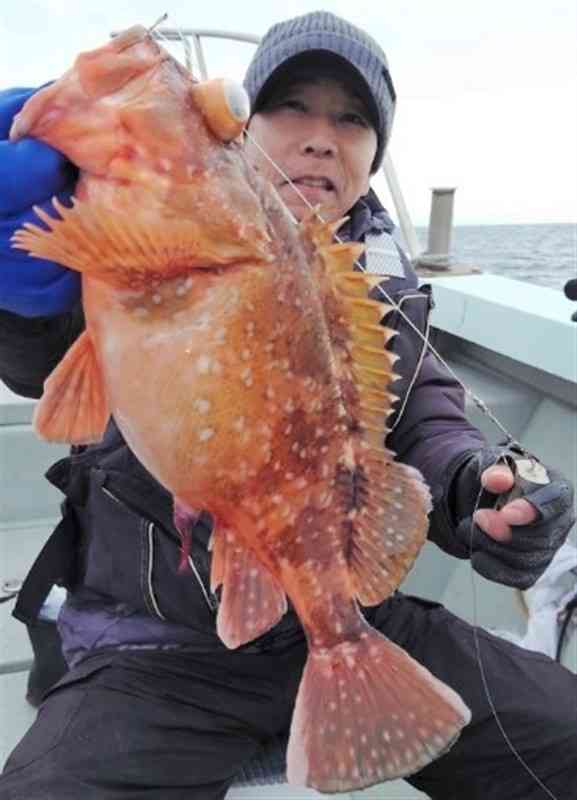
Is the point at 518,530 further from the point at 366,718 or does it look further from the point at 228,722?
the point at 228,722

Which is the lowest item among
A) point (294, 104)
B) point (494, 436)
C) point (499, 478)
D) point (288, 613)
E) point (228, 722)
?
point (494, 436)

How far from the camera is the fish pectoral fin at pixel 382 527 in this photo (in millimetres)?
1660

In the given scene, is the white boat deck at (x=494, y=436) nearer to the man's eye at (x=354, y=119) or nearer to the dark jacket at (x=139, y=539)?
the dark jacket at (x=139, y=539)

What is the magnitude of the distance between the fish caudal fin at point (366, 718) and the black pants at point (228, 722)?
1.93ft

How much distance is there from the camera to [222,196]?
1475 millimetres

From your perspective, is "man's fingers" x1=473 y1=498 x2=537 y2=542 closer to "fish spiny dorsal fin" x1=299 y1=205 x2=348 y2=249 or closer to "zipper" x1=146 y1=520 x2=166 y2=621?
"fish spiny dorsal fin" x1=299 y1=205 x2=348 y2=249

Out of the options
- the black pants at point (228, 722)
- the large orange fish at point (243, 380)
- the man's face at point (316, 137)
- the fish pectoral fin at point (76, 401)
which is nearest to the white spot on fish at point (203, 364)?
the large orange fish at point (243, 380)

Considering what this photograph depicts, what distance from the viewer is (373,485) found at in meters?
1.69

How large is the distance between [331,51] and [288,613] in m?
1.78

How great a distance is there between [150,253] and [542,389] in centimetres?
319

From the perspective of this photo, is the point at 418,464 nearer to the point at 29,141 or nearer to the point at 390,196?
the point at 29,141

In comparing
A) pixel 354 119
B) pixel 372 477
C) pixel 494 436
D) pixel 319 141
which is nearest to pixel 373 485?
pixel 372 477

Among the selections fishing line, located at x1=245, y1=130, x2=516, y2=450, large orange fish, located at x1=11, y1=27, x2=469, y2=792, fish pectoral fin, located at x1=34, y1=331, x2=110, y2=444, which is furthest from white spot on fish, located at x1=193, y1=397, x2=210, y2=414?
fishing line, located at x1=245, y1=130, x2=516, y2=450

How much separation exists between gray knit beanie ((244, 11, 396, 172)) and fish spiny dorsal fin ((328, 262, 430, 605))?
4.05ft
